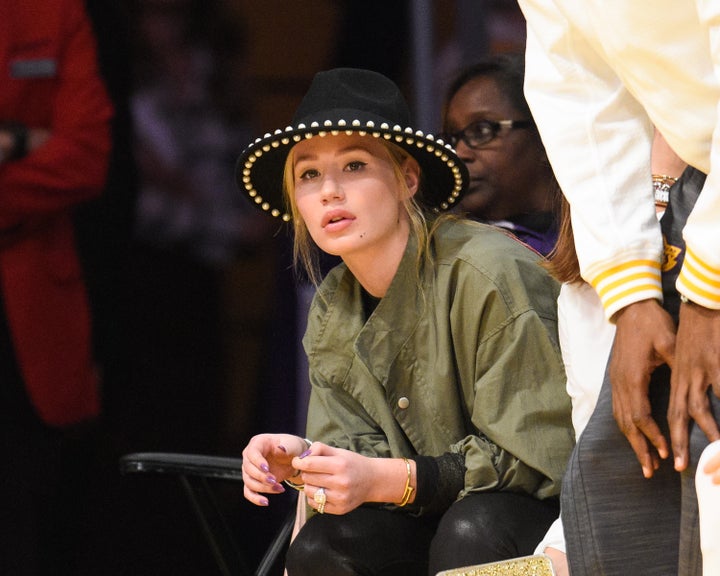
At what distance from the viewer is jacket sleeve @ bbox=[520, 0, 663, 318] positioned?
1.67 metres

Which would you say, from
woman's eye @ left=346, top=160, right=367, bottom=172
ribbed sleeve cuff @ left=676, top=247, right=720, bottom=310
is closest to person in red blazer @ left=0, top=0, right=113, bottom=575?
woman's eye @ left=346, top=160, right=367, bottom=172

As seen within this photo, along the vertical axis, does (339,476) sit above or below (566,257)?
below

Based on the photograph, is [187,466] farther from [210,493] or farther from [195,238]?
[195,238]

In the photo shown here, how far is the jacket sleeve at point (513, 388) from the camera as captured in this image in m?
2.22

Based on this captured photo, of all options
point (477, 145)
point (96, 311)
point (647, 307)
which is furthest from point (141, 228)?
point (647, 307)

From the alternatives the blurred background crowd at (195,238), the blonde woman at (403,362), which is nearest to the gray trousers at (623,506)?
the blonde woman at (403,362)

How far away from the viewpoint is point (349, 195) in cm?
243

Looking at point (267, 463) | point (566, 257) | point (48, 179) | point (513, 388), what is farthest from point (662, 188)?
point (48, 179)

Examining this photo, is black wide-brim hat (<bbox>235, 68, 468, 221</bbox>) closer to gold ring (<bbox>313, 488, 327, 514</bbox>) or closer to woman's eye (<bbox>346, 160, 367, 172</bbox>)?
woman's eye (<bbox>346, 160, 367, 172</bbox>)

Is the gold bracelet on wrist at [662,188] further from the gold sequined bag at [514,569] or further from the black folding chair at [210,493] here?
the black folding chair at [210,493]

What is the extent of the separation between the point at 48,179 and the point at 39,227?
16 cm

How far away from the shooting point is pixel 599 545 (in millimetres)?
1638

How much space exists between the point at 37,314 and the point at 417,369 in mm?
1403

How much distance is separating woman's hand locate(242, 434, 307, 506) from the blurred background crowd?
1.32 meters
